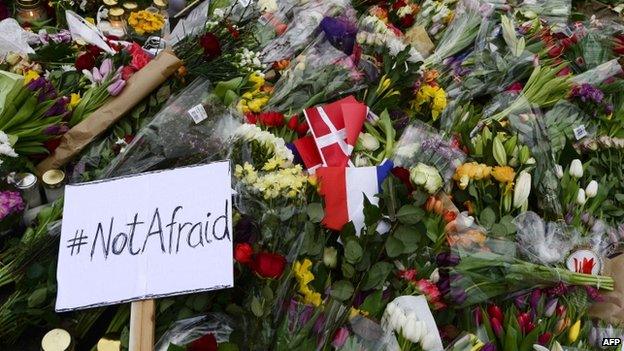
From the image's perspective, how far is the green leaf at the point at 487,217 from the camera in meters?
1.57

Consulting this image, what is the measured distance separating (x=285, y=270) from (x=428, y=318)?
333 millimetres

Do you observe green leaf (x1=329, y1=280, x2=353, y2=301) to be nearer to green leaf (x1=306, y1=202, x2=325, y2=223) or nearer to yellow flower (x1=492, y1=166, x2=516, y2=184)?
green leaf (x1=306, y1=202, x2=325, y2=223)

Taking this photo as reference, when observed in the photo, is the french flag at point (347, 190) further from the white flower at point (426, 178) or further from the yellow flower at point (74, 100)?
the yellow flower at point (74, 100)

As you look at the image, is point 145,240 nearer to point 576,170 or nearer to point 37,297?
point 37,297

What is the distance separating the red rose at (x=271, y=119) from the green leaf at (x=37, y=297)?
29.8 inches

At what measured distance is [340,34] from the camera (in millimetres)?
2119

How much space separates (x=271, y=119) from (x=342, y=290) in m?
0.63

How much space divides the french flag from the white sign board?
295 millimetres

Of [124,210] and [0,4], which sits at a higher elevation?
[0,4]

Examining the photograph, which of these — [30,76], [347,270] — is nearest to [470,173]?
[347,270]

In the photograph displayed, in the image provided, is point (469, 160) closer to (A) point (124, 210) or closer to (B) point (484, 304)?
(B) point (484, 304)

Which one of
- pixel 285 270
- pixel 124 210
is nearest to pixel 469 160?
pixel 285 270

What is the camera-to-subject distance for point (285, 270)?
1240mm

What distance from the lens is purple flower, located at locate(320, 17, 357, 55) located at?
2.12 metres
